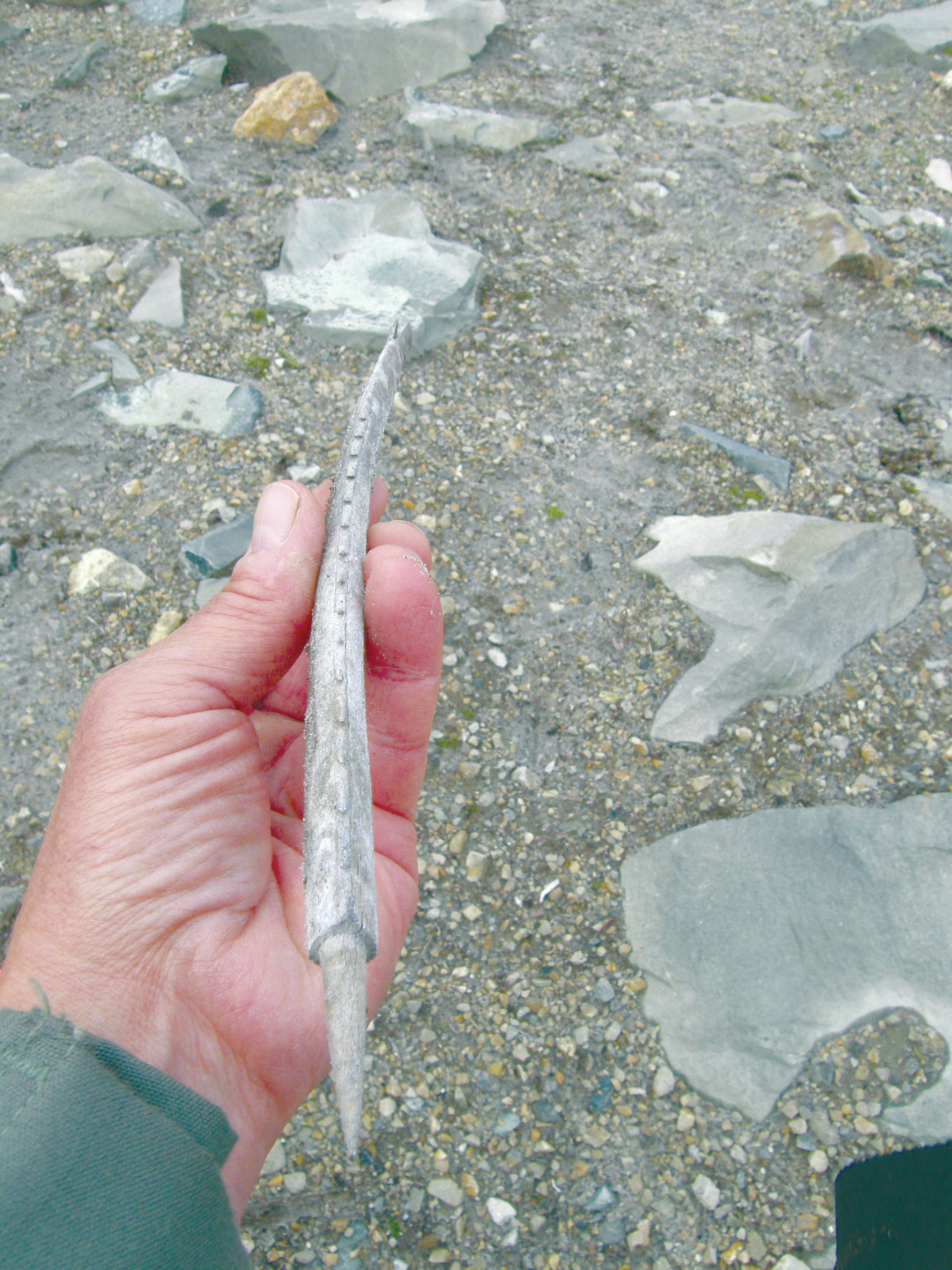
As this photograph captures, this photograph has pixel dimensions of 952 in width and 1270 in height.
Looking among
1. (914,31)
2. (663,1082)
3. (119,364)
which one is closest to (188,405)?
(119,364)

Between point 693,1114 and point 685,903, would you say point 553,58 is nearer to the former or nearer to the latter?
point 685,903

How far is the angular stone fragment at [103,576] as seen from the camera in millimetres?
2922

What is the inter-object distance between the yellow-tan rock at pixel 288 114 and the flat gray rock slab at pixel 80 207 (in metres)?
0.90

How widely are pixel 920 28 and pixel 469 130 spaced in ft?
9.78

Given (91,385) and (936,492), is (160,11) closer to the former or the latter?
(91,385)

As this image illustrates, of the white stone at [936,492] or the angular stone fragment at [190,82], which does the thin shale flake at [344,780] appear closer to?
the white stone at [936,492]

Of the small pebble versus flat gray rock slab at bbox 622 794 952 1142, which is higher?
flat gray rock slab at bbox 622 794 952 1142

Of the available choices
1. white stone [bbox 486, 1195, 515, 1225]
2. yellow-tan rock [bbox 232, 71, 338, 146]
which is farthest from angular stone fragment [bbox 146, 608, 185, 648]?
yellow-tan rock [bbox 232, 71, 338, 146]

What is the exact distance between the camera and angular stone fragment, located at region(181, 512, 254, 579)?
9.64ft

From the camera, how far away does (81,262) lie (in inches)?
146

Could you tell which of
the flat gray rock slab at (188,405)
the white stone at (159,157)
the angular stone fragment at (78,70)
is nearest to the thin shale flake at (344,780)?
the flat gray rock slab at (188,405)

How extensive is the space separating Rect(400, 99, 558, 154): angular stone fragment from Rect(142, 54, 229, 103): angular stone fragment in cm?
108

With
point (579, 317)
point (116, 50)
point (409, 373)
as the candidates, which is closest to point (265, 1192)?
point (409, 373)

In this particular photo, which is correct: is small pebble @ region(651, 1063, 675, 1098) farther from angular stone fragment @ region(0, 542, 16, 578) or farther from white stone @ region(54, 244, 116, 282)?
white stone @ region(54, 244, 116, 282)
